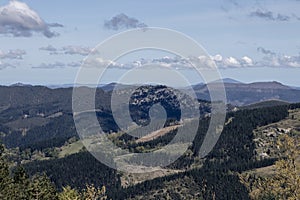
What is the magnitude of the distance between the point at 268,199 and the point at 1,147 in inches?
2034

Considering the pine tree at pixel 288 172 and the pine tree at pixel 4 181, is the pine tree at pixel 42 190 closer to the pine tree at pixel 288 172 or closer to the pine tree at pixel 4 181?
the pine tree at pixel 4 181

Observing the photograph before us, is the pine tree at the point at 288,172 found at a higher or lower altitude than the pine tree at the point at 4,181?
higher

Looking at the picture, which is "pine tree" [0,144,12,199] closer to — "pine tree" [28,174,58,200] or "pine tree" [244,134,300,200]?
"pine tree" [28,174,58,200]

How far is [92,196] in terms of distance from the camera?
292 feet

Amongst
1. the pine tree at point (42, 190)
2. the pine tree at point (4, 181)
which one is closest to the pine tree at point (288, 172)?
the pine tree at point (4, 181)

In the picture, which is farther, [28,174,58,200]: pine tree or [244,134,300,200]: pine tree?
[28,174,58,200]: pine tree

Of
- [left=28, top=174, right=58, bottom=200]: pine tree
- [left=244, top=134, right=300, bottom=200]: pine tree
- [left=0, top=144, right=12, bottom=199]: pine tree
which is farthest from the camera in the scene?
[left=28, top=174, right=58, bottom=200]: pine tree

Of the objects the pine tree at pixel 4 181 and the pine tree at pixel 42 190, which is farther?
the pine tree at pixel 42 190

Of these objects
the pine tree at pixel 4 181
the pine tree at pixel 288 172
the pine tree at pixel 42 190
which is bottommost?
the pine tree at pixel 42 190

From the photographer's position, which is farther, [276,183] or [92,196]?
[92,196]

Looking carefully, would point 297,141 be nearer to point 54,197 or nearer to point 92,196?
point 92,196

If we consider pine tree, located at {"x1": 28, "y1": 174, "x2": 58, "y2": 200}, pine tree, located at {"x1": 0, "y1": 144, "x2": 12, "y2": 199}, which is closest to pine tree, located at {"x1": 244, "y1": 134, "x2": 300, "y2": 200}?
pine tree, located at {"x1": 0, "y1": 144, "x2": 12, "y2": 199}

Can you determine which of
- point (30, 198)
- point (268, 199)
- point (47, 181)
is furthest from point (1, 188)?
point (268, 199)

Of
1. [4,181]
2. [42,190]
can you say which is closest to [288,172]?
[4,181]
